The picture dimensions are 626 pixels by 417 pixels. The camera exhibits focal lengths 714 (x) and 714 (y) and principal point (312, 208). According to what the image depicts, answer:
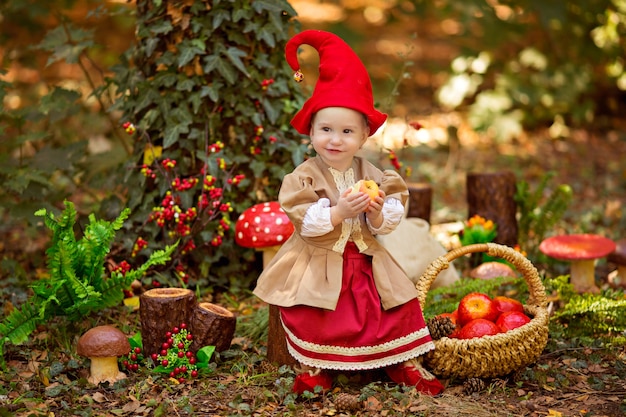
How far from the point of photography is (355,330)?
337 centimetres

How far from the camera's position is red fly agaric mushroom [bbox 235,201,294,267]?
416 cm

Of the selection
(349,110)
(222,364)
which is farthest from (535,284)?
(222,364)

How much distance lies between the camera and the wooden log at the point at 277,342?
368 centimetres

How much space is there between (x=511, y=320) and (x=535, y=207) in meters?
2.00

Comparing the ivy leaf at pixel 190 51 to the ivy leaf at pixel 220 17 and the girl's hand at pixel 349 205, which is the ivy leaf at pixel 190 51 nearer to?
the ivy leaf at pixel 220 17

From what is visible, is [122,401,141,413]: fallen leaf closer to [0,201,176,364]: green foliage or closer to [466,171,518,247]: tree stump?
[0,201,176,364]: green foliage

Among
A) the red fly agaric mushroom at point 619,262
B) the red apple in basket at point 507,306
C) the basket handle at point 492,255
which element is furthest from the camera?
the red fly agaric mushroom at point 619,262

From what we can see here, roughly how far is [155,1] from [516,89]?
5.30 m

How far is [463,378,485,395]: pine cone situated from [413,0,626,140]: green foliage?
5.45 meters

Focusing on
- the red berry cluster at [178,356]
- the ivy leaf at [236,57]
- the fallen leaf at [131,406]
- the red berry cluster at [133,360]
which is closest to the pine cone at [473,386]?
the red berry cluster at [178,356]

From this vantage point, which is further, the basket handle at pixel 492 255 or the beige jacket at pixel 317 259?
the basket handle at pixel 492 255

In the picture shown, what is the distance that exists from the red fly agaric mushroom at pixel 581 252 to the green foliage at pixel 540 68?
397cm

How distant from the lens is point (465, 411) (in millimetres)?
3232

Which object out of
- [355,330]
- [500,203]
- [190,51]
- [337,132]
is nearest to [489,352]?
[355,330]
